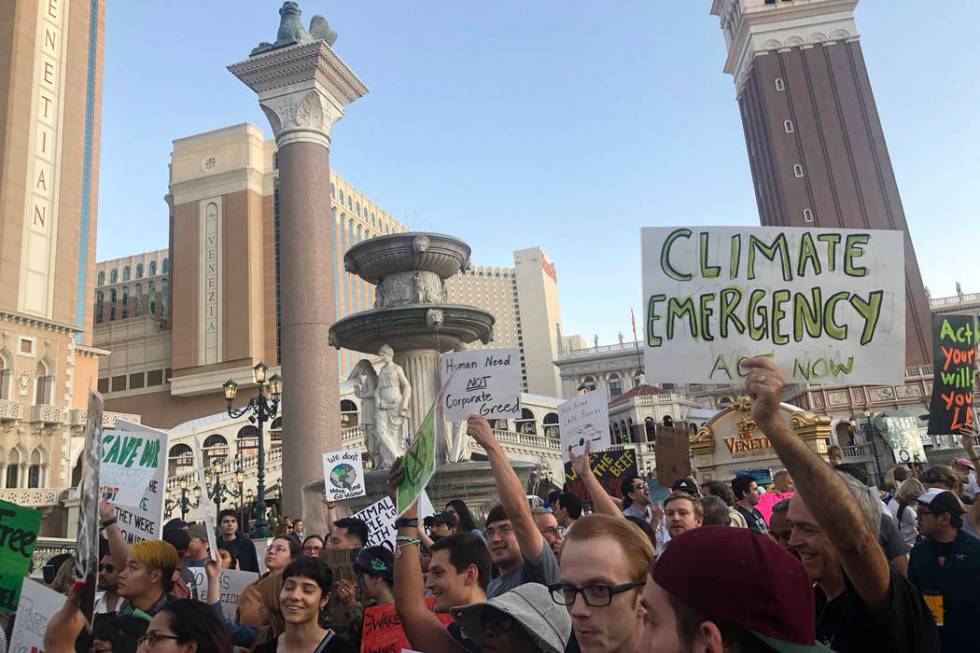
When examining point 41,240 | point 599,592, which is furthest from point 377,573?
point 41,240

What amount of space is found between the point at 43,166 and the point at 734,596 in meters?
46.8

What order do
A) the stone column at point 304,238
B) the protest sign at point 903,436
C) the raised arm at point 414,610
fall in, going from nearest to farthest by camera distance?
the raised arm at point 414,610, the stone column at point 304,238, the protest sign at point 903,436

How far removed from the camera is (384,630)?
12.0ft

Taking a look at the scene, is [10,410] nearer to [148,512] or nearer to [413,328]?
[413,328]

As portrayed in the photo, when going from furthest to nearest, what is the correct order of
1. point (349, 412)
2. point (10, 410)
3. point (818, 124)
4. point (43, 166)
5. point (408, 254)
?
point (349, 412) < point (818, 124) < point (43, 166) < point (10, 410) < point (408, 254)

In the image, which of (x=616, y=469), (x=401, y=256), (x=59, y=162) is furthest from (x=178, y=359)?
(x=616, y=469)

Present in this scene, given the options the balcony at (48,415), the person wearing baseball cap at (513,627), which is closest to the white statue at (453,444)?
the person wearing baseball cap at (513,627)

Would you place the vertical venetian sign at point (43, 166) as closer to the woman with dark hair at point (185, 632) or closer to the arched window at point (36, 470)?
the arched window at point (36, 470)

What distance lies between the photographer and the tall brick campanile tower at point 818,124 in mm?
56062

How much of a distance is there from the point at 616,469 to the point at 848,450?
3408cm

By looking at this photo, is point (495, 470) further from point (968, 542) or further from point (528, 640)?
point (968, 542)

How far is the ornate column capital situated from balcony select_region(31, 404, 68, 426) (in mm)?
21883

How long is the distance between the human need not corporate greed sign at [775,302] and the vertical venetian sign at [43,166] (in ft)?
140

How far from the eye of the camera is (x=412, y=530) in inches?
153
